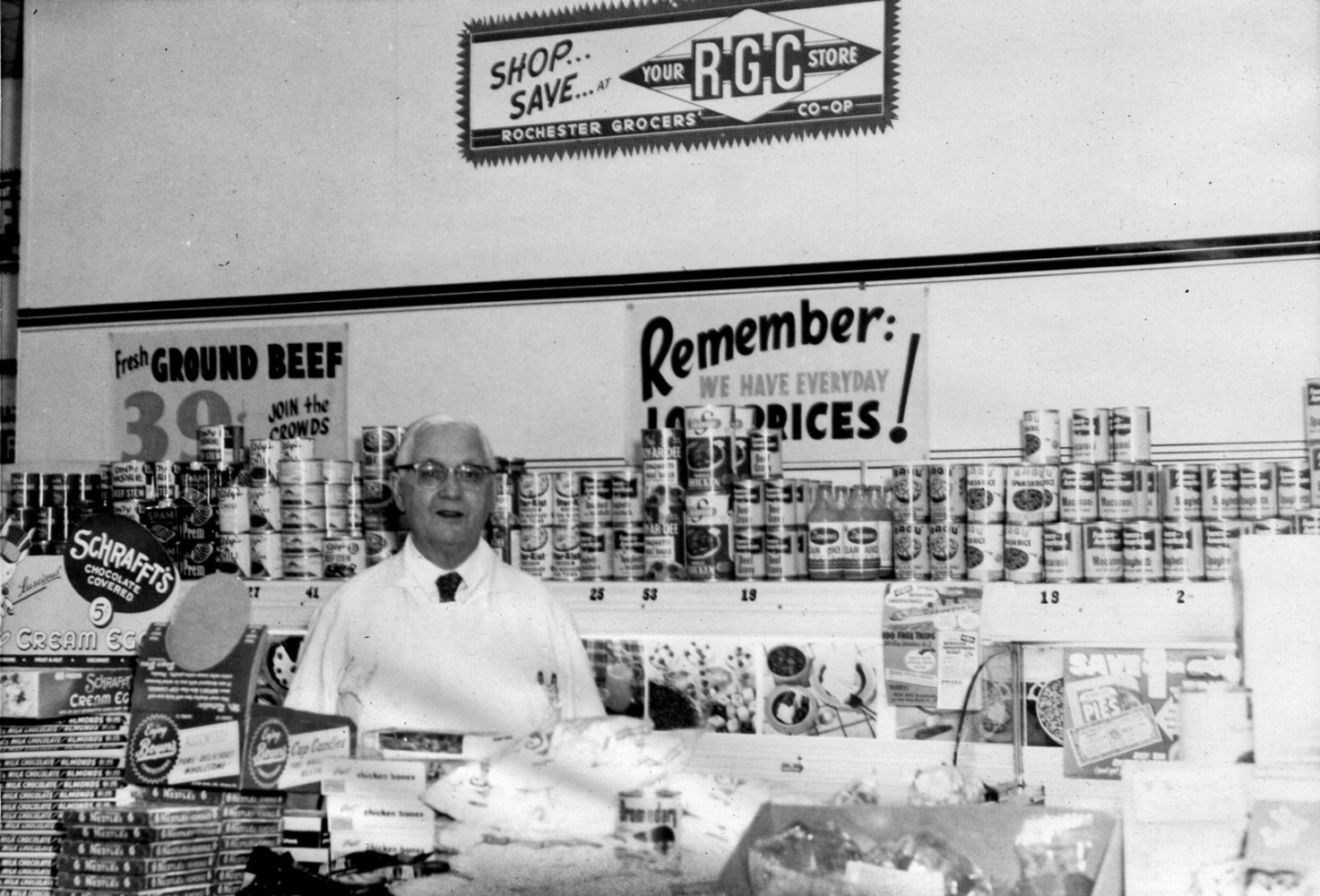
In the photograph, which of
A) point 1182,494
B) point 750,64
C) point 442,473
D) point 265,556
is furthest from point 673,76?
point 1182,494

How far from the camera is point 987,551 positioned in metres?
4.24

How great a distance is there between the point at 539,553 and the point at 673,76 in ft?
5.59

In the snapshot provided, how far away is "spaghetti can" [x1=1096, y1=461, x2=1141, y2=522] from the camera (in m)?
4.14

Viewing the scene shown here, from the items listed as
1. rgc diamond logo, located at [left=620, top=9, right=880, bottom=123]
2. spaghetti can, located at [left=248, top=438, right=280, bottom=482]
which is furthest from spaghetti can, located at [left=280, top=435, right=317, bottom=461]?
rgc diamond logo, located at [left=620, top=9, right=880, bottom=123]

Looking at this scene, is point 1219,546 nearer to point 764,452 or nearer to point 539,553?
point 764,452

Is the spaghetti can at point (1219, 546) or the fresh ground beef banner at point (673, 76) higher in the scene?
the fresh ground beef banner at point (673, 76)

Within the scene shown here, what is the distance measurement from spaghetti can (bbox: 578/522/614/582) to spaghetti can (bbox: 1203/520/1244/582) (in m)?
1.71

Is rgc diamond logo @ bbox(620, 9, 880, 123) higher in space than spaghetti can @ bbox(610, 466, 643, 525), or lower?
higher

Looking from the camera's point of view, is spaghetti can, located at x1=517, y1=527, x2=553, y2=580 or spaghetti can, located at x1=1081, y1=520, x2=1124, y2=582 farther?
spaghetti can, located at x1=517, y1=527, x2=553, y2=580

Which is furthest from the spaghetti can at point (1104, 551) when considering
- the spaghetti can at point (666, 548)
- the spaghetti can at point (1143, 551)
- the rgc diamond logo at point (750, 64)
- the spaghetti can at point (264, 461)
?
the spaghetti can at point (264, 461)

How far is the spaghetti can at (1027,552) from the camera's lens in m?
4.20

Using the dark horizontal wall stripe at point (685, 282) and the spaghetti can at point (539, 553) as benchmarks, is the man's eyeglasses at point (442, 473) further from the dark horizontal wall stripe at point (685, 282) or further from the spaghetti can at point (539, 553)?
the dark horizontal wall stripe at point (685, 282)

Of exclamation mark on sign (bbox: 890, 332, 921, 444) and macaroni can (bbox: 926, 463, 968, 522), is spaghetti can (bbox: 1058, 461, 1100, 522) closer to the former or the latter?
macaroni can (bbox: 926, 463, 968, 522)

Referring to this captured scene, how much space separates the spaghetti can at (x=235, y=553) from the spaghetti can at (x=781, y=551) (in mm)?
1704
